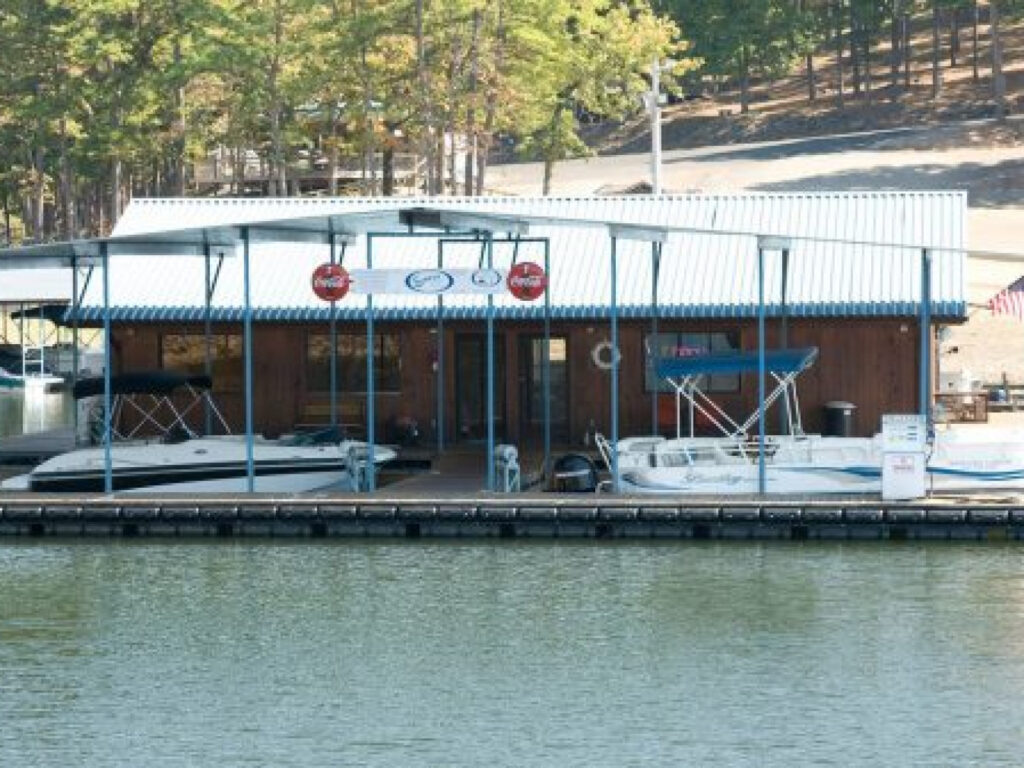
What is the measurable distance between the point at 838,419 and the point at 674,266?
3.89 metres

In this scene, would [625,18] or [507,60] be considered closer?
[507,60]

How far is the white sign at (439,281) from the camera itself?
3978cm

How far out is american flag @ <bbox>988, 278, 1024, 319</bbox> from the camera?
133 ft

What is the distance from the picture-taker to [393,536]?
39.8m

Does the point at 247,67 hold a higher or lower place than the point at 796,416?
higher

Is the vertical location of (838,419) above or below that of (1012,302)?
below

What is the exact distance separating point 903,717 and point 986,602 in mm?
6872

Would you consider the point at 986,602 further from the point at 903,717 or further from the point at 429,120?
the point at 429,120

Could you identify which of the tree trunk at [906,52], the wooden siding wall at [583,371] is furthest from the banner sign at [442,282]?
the tree trunk at [906,52]

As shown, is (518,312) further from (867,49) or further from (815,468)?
(867,49)

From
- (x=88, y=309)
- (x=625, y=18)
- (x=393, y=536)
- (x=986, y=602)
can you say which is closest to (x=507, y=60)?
(x=625, y=18)

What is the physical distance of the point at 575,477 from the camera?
41438mm

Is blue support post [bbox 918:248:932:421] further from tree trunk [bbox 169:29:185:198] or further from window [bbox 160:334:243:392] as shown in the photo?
tree trunk [bbox 169:29:185:198]

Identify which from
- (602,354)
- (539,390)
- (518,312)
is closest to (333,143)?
(539,390)
